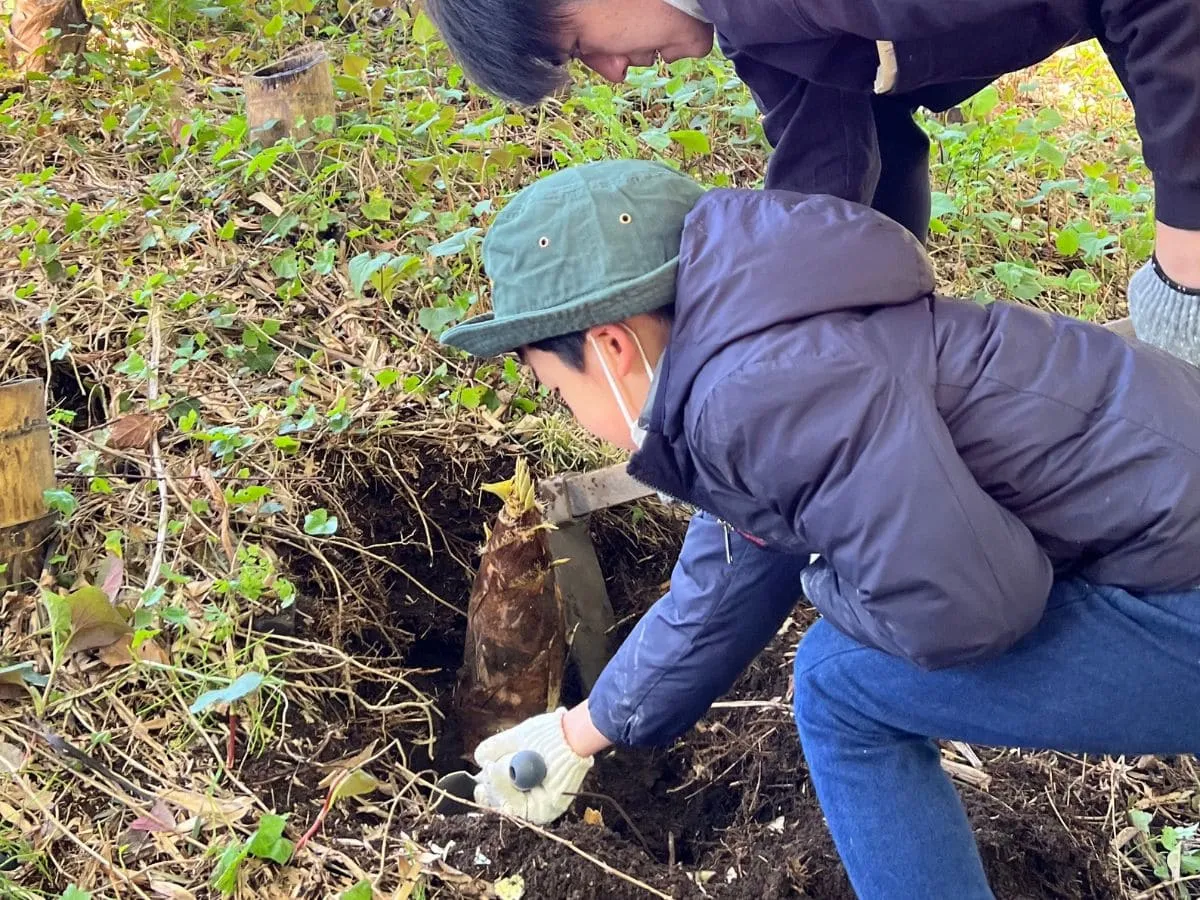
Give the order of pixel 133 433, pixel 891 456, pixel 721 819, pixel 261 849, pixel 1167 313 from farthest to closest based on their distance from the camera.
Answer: pixel 133 433
pixel 721 819
pixel 261 849
pixel 1167 313
pixel 891 456

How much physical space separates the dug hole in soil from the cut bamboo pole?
1561mm

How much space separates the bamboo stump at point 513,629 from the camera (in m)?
2.08

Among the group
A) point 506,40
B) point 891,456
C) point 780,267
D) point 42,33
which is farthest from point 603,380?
point 42,33

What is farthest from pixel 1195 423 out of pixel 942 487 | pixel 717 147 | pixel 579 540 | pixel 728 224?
pixel 717 147

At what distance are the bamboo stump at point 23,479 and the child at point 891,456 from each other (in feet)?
3.71

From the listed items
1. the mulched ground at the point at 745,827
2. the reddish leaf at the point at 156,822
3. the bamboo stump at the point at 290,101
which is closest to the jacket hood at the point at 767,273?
the mulched ground at the point at 745,827

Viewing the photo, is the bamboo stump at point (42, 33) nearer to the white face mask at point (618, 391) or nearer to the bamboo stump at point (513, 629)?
the bamboo stump at point (513, 629)

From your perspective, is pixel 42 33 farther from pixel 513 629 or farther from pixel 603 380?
pixel 603 380

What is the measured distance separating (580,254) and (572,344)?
0.12 metres

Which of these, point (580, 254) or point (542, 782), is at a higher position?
point (580, 254)

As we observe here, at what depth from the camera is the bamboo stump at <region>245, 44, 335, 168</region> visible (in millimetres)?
3354

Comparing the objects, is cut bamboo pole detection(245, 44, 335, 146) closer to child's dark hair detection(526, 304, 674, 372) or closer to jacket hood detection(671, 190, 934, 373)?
child's dark hair detection(526, 304, 674, 372)

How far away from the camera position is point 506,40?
1499 mm

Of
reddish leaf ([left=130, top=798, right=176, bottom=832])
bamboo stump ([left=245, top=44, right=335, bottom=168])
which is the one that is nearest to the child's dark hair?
reddish leaf ([left=130, top=798, right=176, bottom=832])
